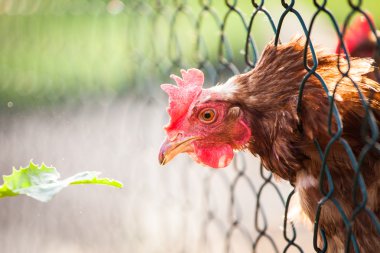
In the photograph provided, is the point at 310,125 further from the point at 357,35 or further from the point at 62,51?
the point at 62,51

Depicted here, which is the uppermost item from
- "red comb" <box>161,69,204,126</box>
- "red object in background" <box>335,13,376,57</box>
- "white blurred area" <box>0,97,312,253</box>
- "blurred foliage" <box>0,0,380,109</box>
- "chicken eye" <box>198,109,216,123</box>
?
"blurred foliage" <box>0,0,380,109</box>

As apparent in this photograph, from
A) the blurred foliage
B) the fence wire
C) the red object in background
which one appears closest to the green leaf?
the fence wire

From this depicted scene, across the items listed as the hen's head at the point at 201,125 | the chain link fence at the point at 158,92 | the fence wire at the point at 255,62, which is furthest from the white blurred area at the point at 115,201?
the hen's head at the point at 201,125

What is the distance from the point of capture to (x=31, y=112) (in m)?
5.68

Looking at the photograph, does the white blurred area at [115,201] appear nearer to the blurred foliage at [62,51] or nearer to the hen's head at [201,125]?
the blurred foliage at [62,51]

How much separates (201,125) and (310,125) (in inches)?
14.4

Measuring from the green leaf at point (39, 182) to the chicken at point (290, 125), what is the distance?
593mm

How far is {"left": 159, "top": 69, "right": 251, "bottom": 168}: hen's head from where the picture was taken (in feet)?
6.48

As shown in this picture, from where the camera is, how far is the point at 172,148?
2.01 m

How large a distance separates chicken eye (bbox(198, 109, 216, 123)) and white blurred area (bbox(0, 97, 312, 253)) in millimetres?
2126

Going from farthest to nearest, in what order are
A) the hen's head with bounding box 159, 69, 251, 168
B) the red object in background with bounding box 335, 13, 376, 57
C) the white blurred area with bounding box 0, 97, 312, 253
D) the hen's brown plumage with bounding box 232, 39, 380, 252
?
1. the white blurred area with bounding box 0, 97, 312, 253
2. the red object in background with bounding box 335, 13, 376, 57
3. the hen's head with bounding box 159, 69, 251, 168
4. the hen's brown plumage with bounding box 232, 39, 380, 252

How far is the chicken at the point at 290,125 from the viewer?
1740mm

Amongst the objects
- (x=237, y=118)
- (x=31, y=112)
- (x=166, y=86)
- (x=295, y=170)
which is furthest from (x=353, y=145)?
(x=31, y=112)

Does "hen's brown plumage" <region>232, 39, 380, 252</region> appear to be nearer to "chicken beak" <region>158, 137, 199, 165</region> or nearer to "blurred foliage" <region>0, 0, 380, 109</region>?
"chicken beak" <region>158, 137, 199, 165</region>
